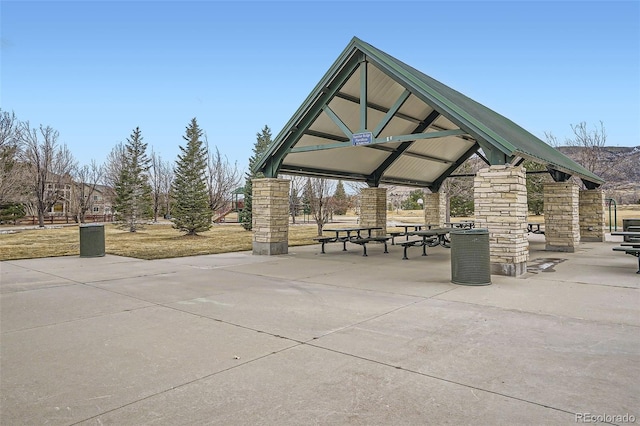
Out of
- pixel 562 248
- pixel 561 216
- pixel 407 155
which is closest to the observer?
pixel 562 248

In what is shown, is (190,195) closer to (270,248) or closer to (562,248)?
(270,248)

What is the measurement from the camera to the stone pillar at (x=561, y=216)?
46.2ft

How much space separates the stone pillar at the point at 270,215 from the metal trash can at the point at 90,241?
5.23 m

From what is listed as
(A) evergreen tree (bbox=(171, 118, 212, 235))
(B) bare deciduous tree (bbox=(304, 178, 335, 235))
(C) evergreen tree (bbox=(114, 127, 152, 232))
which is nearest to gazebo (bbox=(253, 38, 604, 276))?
(B) bare deciduous tree (bbox=(304, 178, 335, 235))

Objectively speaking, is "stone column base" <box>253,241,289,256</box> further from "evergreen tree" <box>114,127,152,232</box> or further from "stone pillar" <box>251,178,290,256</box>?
"evergreen tree" <box>114,127,152,232</box>

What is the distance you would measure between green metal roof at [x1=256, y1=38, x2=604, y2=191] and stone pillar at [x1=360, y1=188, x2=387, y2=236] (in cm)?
57

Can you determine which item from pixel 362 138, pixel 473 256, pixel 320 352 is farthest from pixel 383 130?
pixel 320 352

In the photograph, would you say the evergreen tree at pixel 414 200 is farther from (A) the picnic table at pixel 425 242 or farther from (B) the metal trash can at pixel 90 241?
(B) the metal trash can at pixel 90 241

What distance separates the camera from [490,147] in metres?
9.16

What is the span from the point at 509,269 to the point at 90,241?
1266 centimetres

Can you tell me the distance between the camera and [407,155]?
1748cm

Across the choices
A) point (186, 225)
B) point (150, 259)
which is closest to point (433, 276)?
point (150, 259)

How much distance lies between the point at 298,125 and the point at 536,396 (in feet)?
35.6

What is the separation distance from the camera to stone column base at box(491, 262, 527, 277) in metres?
8.91
